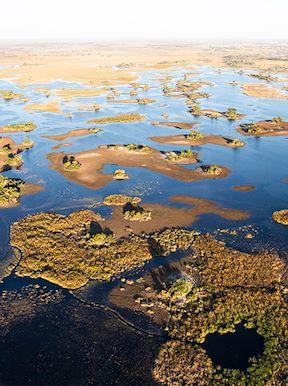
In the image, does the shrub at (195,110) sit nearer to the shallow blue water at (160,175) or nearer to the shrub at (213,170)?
the shallow blue water at (160,175)

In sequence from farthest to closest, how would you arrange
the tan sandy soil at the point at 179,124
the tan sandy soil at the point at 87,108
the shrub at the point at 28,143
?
the tan sandy soil at the point at 87,108, the tan sandy soil at the point at 179,124, the shrub at the point at 28,143

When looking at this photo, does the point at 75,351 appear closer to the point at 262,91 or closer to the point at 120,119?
the point at 120,119

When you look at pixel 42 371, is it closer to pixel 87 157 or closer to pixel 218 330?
pixel 218 330

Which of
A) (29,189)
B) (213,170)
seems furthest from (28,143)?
(213,170)

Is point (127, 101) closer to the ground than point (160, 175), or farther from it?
farther from it

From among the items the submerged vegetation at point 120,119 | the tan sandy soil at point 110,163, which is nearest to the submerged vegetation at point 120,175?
the tan sandy soil at point 110,163
